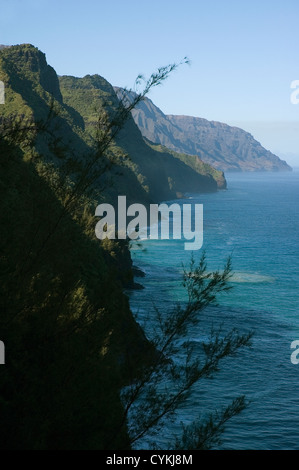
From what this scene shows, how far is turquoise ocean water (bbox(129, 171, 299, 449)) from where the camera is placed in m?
33.8

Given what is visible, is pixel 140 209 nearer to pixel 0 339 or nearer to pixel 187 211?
pixel 187 211

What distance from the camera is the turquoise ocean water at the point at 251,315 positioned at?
33.8 metres

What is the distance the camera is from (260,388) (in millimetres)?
38188

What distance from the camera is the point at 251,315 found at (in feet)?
181

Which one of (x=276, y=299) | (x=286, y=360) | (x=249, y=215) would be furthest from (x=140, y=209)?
(x=286, y=360)
